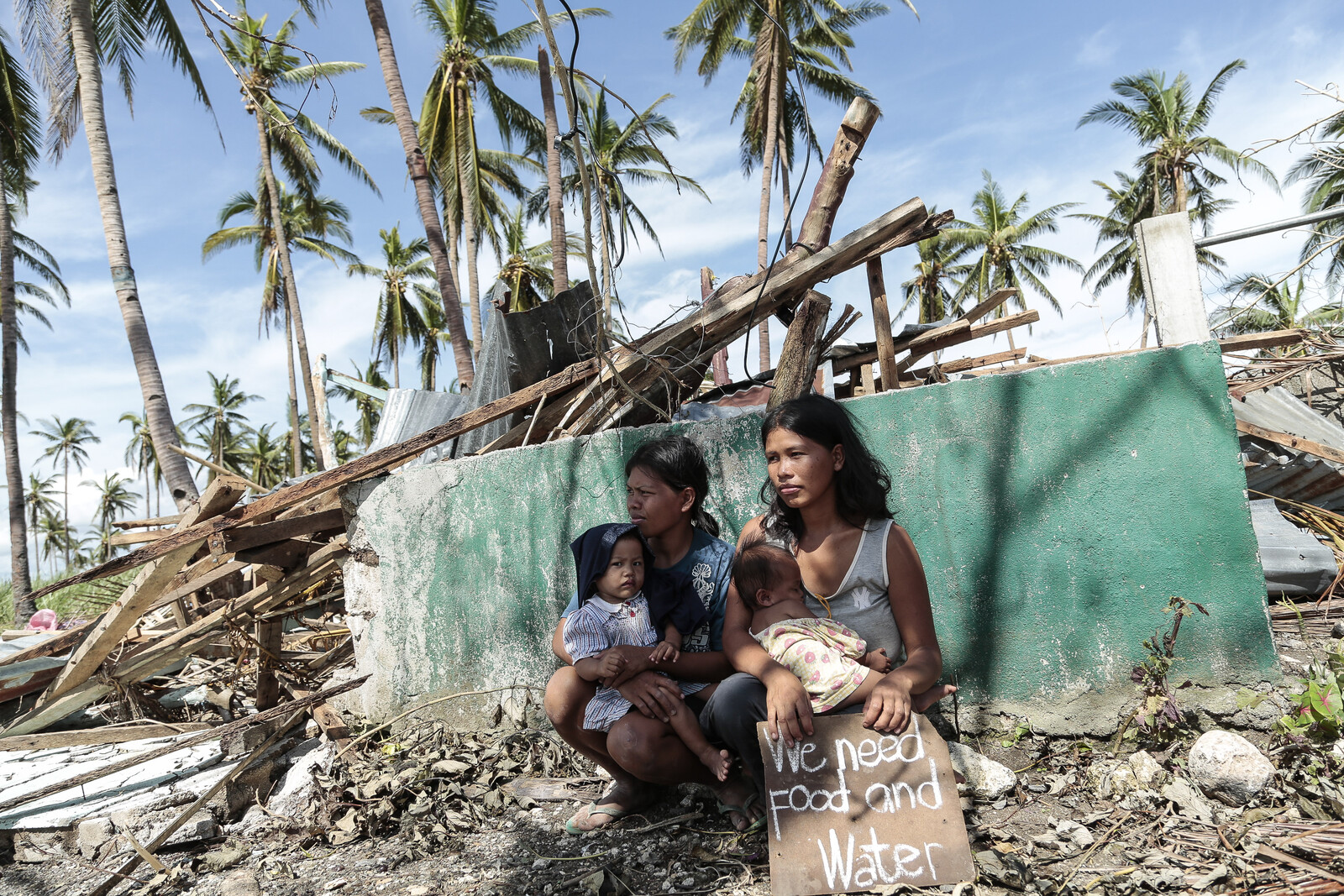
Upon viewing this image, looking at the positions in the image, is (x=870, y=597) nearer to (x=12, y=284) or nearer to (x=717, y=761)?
(x=717, y=761)

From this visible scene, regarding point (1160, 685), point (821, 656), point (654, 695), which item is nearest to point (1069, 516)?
point (1160, 685)

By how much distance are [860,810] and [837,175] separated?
260 centimetres

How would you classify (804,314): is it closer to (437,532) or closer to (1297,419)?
(437,532)

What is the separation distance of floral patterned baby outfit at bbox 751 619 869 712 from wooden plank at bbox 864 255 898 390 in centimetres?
162

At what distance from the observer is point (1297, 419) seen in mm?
5953

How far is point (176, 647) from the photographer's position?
4445 mm

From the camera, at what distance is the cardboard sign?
202 cm

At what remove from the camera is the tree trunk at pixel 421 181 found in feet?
34.1

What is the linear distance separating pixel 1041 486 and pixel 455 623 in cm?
259

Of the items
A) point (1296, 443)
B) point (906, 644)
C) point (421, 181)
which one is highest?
point (421, 181)

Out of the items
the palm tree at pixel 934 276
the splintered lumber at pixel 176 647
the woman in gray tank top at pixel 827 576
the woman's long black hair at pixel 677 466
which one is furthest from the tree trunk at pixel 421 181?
the palm tree at pixel 934 276

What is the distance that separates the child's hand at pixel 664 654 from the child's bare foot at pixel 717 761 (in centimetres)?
28

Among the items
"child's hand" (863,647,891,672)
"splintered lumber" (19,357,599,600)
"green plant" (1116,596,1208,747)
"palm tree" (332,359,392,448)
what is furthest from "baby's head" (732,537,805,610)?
"palm tree" (332,359,392,448)

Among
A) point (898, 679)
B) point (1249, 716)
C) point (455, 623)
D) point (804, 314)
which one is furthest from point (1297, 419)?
point (455, 623)
